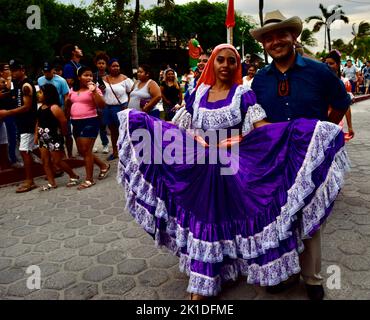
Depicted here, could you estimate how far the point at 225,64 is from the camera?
110 inches

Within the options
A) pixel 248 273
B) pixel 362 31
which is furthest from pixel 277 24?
pixel 362 31

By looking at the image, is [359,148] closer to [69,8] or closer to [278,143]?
[278,143]

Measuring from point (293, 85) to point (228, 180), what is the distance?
885 millimetres

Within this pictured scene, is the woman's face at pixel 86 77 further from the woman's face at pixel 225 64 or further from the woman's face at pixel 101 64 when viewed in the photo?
the woman's face at pixel 225 64

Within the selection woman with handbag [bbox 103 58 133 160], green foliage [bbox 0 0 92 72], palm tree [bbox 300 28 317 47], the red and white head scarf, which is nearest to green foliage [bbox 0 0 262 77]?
green foliage [bbox 0 0 92 72]

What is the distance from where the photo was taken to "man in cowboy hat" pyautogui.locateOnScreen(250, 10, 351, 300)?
8.87 ft

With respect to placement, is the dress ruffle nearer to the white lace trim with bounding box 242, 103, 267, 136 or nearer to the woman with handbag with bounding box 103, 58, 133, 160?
the white lace trim with bounding box 242, 103, 267, 136

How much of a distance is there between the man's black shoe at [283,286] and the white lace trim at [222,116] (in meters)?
1.29

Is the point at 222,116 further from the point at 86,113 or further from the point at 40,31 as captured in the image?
the point at 40,31

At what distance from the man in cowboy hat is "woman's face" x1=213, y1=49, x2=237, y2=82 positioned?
0.27 metres

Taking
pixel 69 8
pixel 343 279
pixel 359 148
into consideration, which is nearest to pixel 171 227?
pixel 343 279

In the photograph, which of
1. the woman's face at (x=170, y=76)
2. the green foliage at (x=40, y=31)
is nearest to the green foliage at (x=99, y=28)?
the green foliage at (x=40, y=31)

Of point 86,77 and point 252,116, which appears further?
point 86,77
